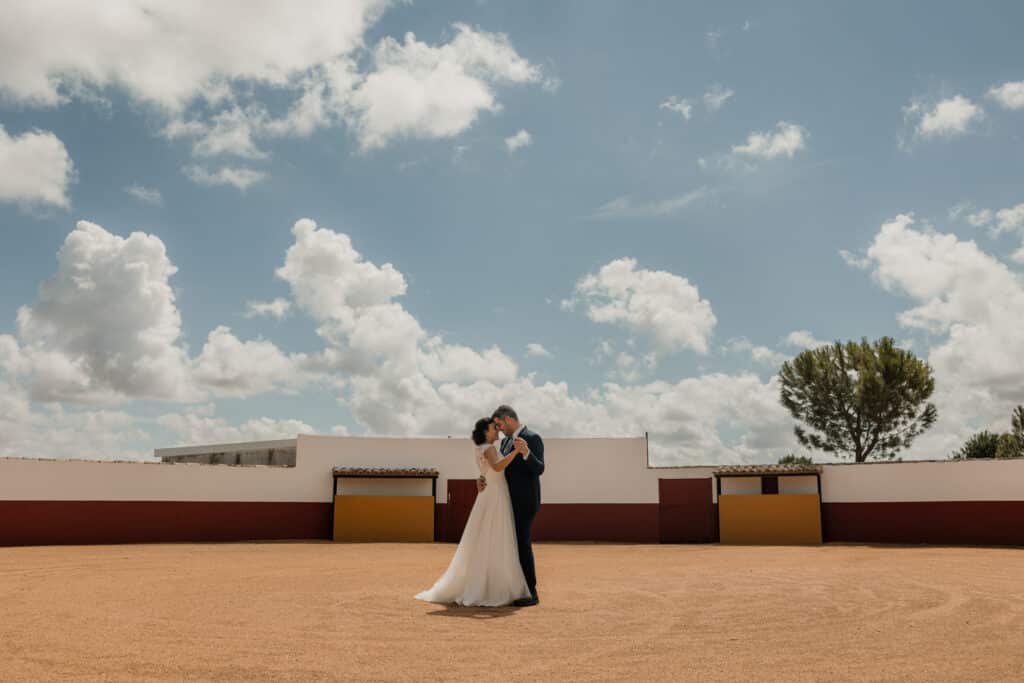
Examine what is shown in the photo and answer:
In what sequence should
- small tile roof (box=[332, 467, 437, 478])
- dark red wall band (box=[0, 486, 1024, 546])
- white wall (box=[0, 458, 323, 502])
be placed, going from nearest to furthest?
white wall (box=[0, 458, 323, 502])
dark red wall band (box=[0, 486, 1024, 546])
small tile roof (box=[332, 467, 437, 478])

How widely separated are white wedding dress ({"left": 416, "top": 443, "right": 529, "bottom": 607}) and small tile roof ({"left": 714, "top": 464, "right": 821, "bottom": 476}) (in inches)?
727

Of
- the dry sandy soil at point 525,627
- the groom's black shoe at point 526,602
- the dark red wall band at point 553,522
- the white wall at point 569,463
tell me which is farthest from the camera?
the white wall at point 569,463

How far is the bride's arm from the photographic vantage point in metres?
8.30

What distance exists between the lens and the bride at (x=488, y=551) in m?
8.18

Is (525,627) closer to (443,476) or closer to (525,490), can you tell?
(525,490)

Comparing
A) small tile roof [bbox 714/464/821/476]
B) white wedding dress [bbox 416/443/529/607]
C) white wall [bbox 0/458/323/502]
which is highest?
small tile roof [bbox 714/464/821/476]

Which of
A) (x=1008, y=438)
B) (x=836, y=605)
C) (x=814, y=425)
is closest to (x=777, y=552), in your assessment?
(x=836, y=605)

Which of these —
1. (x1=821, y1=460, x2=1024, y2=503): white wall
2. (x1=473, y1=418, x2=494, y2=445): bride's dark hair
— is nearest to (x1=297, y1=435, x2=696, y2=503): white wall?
(x1=821, y1=460, x2=1024, y2=503): white wall

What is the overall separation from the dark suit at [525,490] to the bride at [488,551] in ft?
0.20

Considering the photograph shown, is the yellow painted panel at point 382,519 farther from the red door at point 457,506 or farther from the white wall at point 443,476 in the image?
the white wall at point 443,476

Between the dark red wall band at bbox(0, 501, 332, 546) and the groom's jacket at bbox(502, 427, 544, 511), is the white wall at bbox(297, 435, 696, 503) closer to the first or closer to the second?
the dark red wall band at bbox(0, 501, 332, 546)

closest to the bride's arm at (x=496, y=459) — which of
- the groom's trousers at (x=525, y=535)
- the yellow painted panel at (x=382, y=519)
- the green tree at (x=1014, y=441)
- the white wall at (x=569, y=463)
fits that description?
the groom's trousers at (x=525, y=535)

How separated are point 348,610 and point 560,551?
43.9 feet

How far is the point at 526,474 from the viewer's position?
8.50 metres
